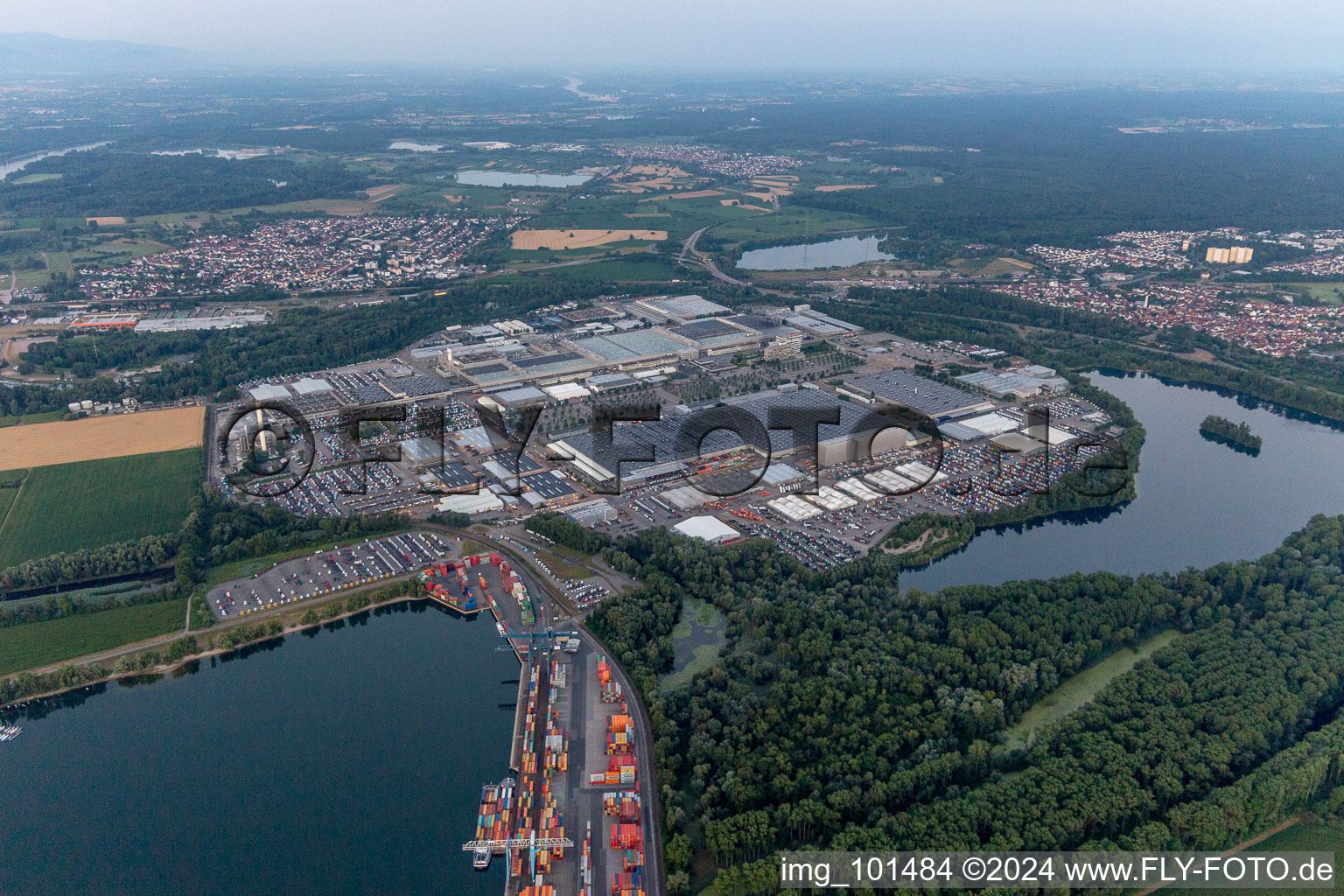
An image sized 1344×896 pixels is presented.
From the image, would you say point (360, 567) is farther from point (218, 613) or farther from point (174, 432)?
point (174, 432)

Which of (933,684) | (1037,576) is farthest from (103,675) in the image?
(1037,576)

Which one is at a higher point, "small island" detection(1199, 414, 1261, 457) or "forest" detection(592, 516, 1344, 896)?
"small island" detection(1199, 414, 1261, 457)

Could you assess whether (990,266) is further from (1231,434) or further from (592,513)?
(592,513)

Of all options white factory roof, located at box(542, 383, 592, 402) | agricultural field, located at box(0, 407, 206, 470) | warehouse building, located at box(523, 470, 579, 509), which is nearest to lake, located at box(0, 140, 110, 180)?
agricultural field, located at box(0, 407, 206, 470)

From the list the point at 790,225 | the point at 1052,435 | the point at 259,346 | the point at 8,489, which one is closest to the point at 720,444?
the point at 1052,435

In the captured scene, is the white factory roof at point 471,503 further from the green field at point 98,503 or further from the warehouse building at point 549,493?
the green field at point 98,503

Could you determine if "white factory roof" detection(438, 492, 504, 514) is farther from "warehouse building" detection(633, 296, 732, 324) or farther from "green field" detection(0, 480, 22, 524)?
"warehouse building" detection(633, 296, 732, 324)
